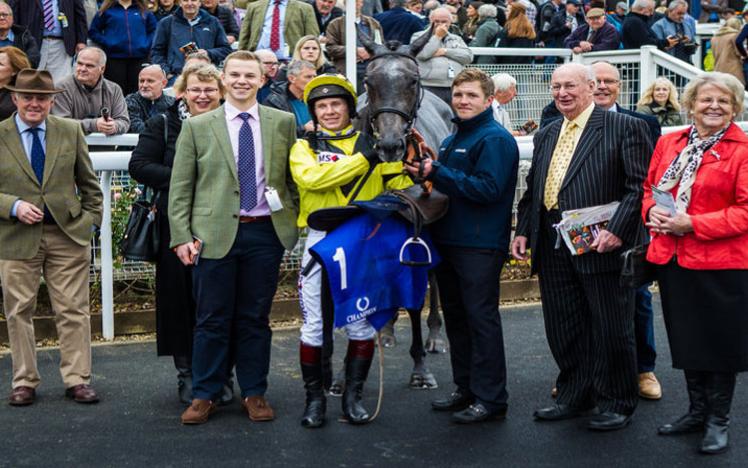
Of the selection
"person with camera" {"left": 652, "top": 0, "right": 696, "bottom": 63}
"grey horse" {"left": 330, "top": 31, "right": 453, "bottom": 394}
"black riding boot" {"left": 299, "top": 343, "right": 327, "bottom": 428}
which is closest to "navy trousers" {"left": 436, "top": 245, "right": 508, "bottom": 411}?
"grey horse" {"left": 330, "top": 31, "right": 453, "bottom": 394}

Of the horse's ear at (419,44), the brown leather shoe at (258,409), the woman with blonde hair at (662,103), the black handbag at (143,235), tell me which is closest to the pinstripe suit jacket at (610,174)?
the horse's ear at (419,44)

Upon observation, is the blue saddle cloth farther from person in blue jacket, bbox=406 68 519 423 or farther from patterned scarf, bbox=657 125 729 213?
patterned scarf, bbox=657 125 729 213

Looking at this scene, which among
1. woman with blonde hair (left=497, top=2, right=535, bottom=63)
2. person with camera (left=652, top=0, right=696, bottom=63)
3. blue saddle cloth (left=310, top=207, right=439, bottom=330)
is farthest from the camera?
person with camera (left=652, top=0, right=696, bottom=63)

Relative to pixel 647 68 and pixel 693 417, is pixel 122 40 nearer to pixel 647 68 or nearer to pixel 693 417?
pixel 647 68

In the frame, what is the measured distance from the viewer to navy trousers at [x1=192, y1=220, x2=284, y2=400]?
6.36 metres

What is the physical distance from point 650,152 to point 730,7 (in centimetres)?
1546

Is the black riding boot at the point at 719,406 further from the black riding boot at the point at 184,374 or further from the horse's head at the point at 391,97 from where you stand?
the black riding boot at the point at 184,374

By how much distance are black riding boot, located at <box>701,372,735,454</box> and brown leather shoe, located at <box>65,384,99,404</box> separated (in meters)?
3.52

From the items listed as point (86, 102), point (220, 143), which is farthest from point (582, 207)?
point (86, 102)

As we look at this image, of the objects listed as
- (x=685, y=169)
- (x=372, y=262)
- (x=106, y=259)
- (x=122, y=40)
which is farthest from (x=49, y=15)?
(x=685, y=169)

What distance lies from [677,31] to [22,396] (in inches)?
478

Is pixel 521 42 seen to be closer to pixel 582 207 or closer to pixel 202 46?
pixel 202 46

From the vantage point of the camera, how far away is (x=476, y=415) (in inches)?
252

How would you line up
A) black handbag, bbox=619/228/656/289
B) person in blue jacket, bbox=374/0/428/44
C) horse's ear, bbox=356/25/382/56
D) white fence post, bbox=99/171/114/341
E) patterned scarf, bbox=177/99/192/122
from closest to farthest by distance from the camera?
black handbag, bbox=619/228/656/289 → patterned scarf, bbox=177/99/192/122 → horse's ear, bbox=356/25/382/56 → white fence post, bbox=99/171/114/341 → person in blue jacket, bbox=374/0/428/44
